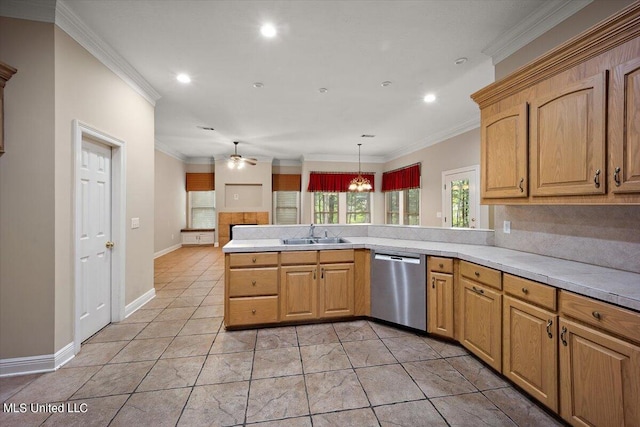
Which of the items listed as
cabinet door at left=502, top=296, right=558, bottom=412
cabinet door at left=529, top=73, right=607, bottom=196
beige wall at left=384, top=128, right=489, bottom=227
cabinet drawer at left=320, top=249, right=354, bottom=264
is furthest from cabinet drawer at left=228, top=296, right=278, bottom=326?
beige wall at left=384, top=128, right=489, bottom=227

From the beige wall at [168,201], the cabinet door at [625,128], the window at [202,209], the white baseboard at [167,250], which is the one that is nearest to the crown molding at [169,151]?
the beige wall at [168,201]

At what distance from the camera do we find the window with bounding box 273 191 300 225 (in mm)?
8930

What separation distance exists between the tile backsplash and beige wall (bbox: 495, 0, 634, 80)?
1.31 m

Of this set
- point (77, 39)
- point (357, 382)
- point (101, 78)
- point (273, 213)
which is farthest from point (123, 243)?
point (273, 213)

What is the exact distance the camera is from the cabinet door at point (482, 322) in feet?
6.62

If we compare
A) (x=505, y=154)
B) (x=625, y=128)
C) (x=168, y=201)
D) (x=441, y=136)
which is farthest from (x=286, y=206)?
(x=625, y=128)

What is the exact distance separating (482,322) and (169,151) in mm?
7899

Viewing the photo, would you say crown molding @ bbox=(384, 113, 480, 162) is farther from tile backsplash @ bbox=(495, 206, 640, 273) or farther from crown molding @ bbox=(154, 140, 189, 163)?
crown molding @ bbox=(154, 140, 189, 163)

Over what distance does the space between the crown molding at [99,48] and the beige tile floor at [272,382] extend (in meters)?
2.74

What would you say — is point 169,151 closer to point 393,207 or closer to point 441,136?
point 393,207

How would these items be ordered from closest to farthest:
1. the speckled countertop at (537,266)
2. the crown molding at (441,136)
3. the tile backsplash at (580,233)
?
the speckled countertop at (537,266) < the tile backsplash at (580,233) < the crown molding at (441,136)

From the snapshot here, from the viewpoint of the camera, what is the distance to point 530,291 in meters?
1.74

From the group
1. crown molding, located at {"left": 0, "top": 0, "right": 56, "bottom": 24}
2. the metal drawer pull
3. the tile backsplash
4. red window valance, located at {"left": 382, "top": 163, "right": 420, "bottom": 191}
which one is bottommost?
the tile backsplash

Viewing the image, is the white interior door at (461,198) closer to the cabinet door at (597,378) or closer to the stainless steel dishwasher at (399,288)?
the stainless steel dishwasher at (399,288)
